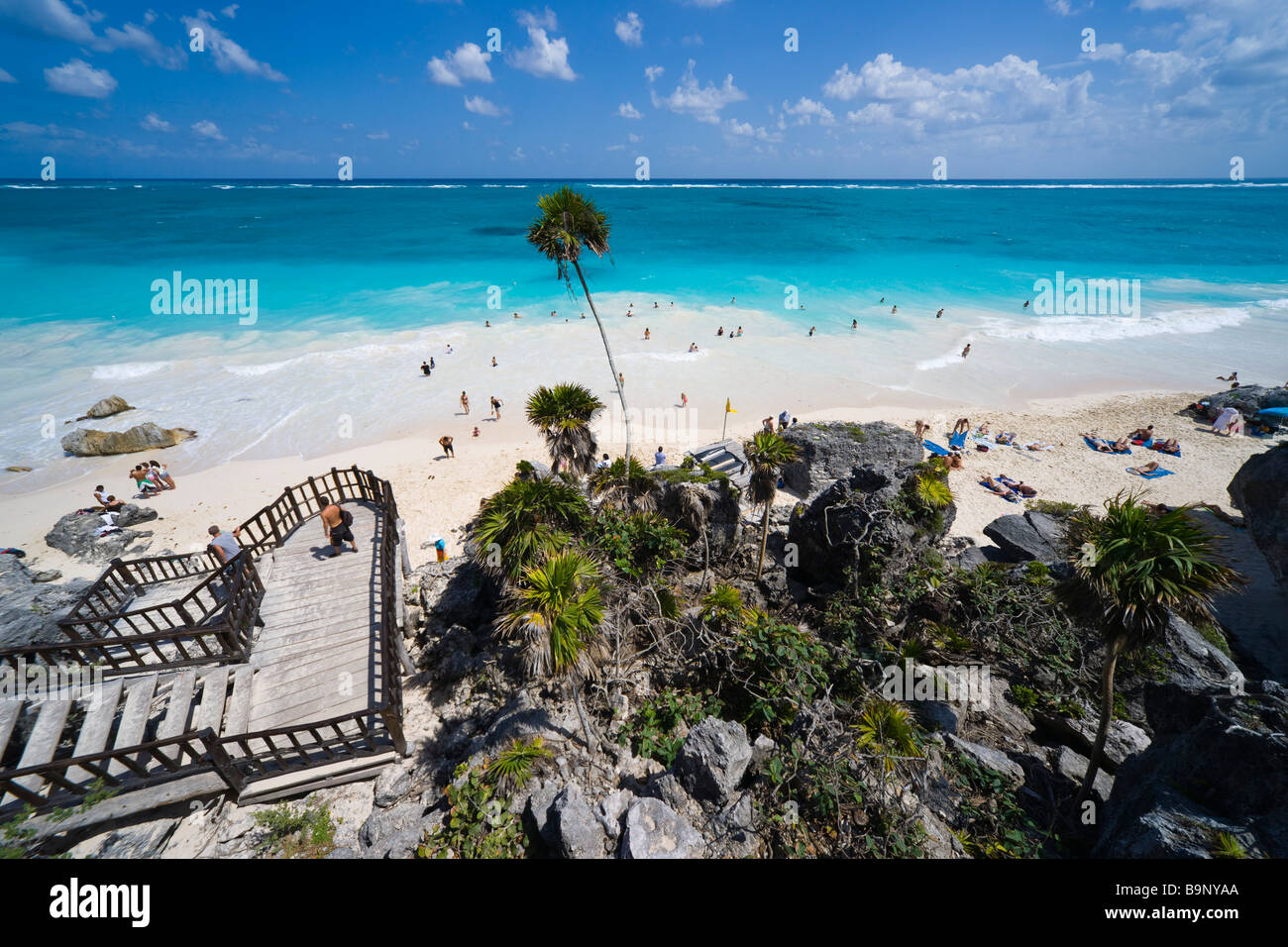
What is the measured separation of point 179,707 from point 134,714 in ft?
2.32

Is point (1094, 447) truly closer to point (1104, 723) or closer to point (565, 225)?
point (1104, 723)

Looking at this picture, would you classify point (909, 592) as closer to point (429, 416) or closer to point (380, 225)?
point (429, 416)

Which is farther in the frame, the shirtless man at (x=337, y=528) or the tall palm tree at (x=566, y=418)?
the tall palm tree at (x=566, y=418)

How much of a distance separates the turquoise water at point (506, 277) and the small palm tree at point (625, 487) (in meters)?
28.9

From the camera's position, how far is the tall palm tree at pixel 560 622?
8.84 m

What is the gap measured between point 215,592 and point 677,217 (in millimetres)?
154873

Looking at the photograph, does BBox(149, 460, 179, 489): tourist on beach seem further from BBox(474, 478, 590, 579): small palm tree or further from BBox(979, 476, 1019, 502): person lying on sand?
BBox(979, 476, 1019, 502): person lying on sand

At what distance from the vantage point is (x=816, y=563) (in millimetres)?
17016

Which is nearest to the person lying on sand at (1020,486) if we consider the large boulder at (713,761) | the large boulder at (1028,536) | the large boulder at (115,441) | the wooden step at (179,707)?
the large boulder at (1028,536)

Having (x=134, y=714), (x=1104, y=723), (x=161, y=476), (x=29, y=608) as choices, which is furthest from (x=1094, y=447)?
(x=161, y=476)

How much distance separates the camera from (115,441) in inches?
1156

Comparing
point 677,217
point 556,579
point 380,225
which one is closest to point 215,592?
point 556,579

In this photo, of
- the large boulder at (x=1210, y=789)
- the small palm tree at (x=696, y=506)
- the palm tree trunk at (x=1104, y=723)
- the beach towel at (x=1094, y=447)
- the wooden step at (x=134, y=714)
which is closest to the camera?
the large boulder at (x=1210, y=789)

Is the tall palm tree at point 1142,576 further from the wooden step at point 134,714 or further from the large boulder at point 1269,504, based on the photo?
the wooden step at point 134,714
